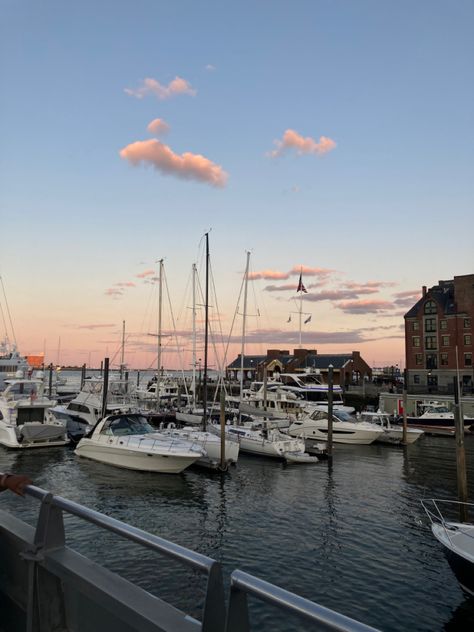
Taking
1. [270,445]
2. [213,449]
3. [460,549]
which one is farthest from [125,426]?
[460,549]

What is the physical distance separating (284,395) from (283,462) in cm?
2067

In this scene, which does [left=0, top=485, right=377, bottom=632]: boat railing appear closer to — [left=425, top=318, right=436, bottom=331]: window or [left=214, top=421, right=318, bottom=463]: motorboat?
[left=214, top=421, right=318, bottom=463]: motorboat

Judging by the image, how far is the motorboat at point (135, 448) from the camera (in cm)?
2506

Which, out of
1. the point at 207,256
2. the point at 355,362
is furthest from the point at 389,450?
the point at 355,362

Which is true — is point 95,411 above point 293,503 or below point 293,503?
above

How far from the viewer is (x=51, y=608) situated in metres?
3.47

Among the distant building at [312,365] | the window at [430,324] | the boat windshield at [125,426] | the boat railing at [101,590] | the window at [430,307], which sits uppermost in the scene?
the window at [430,307]

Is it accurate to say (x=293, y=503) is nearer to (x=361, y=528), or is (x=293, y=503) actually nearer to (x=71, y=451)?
(x=361, y=528)

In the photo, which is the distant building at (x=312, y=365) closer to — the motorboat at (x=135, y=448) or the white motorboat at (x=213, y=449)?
the white motorboat at (x=213, y=449)

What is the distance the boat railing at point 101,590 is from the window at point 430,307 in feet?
259

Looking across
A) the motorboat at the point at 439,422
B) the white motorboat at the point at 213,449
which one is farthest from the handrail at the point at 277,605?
the motorboat at the point at 439,422

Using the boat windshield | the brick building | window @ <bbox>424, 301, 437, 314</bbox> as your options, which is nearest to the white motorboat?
the boat windshield

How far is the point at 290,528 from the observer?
17359mm

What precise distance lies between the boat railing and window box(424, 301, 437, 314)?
79.0m
